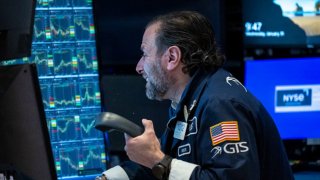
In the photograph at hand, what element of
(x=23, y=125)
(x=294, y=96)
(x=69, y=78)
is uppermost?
(x=23, y=125)

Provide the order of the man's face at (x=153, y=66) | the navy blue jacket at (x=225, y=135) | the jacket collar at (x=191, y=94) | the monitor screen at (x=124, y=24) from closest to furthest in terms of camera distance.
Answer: the navy blue jacket at (x=225, y=135)
the jacket collar at (x=191, y=94)
the man's face at (x=153, y=66)
the monitor screen at (x=124, y=24)

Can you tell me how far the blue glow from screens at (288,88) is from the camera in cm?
291

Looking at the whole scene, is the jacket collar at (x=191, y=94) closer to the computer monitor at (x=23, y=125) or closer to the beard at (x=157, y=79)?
the beard at (x=157, y=79)

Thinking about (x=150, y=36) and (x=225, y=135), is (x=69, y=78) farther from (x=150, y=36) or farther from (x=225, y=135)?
(x=225, y=135)

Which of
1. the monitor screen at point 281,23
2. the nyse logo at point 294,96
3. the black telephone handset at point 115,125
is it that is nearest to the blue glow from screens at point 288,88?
the nyse logo at point 294,96

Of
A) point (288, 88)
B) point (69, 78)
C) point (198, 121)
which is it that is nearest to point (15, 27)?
point (198, 121)

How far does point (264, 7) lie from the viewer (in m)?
2.95

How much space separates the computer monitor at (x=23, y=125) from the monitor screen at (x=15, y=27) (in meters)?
0.05

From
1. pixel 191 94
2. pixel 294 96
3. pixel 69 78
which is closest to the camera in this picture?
pixel 191 94

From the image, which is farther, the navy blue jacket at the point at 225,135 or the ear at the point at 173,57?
the ear at the point at 173,57

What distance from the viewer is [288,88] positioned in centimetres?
293

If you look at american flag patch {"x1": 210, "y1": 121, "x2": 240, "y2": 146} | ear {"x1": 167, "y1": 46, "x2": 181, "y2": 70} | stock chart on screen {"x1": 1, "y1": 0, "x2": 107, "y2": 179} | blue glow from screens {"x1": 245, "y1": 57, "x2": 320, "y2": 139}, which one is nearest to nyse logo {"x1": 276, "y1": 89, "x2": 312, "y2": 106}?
blue glow from screens {"x1": 245, "y1": 57, "x2": 320, "y2": 139}

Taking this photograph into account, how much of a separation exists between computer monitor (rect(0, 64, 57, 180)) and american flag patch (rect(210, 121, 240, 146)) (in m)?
0.43

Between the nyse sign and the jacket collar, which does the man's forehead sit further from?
the nyse sign
